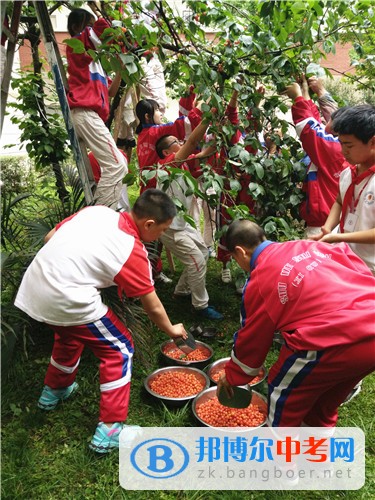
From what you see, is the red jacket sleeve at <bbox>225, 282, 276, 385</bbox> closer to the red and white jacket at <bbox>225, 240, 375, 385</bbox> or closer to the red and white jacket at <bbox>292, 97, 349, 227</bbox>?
the red and white jacket at <bbox>225, 240, 375, 385</bbox>

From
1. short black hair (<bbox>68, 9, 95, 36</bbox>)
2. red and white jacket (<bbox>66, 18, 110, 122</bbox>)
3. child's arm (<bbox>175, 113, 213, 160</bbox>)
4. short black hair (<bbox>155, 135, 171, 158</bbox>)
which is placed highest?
short black hair (<bbox>68, 9, 95, 36</bbox>)

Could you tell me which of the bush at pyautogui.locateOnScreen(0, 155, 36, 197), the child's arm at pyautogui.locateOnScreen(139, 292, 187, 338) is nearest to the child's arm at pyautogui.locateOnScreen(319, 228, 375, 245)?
the child's arm at pyautogui.locateOnScreen(139, 292, 187, 338)

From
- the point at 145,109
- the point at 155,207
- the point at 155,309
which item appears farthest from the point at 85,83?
the point at 155,309

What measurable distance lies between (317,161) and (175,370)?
210 centimetres

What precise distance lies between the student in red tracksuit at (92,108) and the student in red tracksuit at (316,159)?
5.35ft

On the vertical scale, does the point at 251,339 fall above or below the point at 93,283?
below

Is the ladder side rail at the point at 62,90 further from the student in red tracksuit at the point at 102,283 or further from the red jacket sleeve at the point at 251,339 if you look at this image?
the red jacket sleeve at the point at 251,339

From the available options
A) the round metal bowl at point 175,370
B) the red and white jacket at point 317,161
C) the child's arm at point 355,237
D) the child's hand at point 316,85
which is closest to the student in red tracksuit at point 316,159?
the red and white jacket at point 317,161

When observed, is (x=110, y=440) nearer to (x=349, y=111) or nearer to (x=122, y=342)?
(x=122, y=342)

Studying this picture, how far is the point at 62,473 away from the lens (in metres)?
2.38

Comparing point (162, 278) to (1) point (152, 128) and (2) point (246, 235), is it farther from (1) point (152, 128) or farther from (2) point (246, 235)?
(2) point (246, 235)

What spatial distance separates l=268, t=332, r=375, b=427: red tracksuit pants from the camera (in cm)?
189

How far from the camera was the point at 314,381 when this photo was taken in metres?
1.99

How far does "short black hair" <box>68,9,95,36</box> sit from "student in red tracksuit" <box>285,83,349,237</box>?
1.79m
